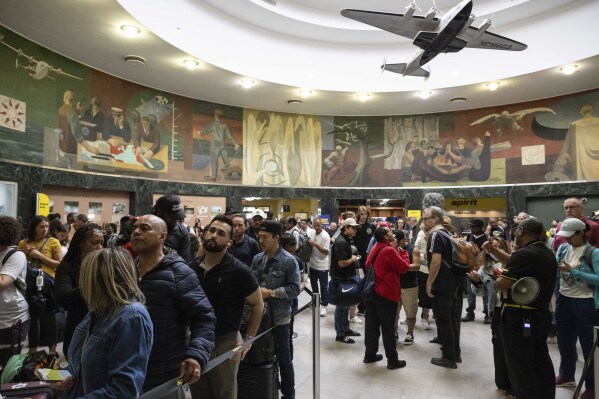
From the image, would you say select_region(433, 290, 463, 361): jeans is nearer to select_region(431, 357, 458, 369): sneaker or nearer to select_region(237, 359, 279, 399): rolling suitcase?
select_region(431, 357, 458, 369): sneaker

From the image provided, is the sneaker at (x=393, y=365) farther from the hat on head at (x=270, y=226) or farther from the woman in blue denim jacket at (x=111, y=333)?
the woman in blue denim jacket at (x=111, y=333)

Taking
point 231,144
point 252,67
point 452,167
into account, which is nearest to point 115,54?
point 252,67

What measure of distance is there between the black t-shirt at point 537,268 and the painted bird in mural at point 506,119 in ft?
51.3

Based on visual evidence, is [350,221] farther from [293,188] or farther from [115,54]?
[293,188]

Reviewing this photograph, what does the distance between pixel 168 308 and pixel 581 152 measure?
18.0 metres

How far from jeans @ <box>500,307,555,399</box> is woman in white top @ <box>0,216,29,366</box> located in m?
4.78

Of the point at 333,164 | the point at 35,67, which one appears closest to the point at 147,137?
the point at 35,67

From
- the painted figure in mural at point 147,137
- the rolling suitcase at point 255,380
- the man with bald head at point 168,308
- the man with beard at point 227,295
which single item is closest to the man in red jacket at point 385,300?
the rolling suitcase at point 255,380

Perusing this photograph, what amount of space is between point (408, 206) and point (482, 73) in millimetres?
6420

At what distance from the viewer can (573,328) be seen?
439cm

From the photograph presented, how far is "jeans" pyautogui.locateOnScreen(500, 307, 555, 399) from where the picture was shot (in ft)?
11.6

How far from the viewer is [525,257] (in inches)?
139

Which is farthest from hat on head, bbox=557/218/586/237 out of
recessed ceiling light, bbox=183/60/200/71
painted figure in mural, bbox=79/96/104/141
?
painted figure in mural, bbox=79/96/104/141

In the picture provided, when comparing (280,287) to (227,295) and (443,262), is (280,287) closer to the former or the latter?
(227,295)
